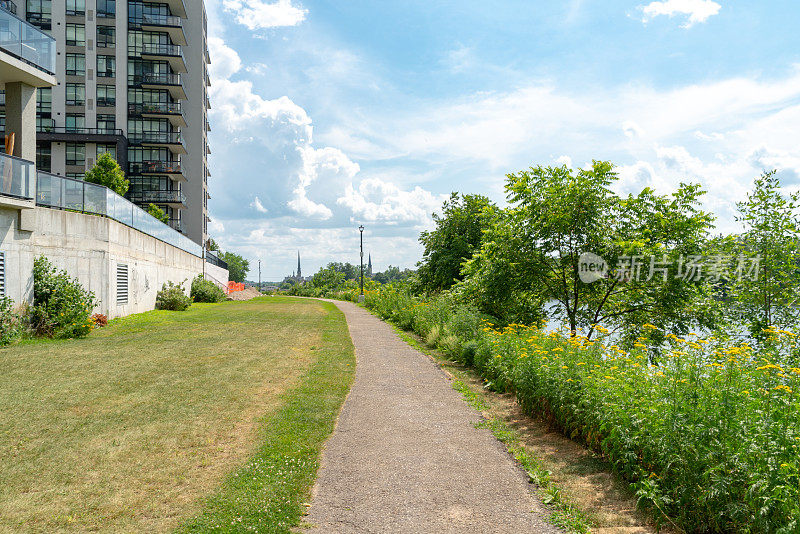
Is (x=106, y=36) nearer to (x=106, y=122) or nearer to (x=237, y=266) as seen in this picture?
(x=106, y=122)

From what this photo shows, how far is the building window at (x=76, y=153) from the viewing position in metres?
47.1

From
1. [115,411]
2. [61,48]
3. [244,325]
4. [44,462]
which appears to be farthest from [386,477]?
[61,48]

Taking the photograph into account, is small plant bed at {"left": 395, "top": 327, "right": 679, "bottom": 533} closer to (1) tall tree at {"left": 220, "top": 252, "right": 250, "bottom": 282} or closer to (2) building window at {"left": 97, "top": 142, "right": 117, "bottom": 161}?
(2) building window at {"left": 97, "top": 142, "right": 117, "bottom": 161}

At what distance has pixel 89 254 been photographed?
56.4 ft

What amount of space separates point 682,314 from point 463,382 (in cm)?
566

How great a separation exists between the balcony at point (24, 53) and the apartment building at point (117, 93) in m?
35.3

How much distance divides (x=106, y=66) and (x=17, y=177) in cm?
4324

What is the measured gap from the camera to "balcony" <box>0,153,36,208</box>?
42.3 feet

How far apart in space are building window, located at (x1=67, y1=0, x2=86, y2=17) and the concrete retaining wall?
35659 millimetres

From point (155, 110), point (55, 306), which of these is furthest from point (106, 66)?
point (55, 306)

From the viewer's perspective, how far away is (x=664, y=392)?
16.1ft

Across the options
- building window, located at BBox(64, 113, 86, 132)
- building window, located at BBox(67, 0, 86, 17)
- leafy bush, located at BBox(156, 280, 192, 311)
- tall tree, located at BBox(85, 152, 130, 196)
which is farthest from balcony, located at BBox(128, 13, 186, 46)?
leafy bush, located at BBox(156, 280, 192, 311)

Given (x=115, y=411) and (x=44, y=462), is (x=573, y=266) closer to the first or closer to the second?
(x=115, y=411)

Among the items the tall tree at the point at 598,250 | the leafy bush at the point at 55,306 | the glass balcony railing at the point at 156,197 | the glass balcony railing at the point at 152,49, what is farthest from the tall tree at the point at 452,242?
the glass balcony railing at the point at 152,49
